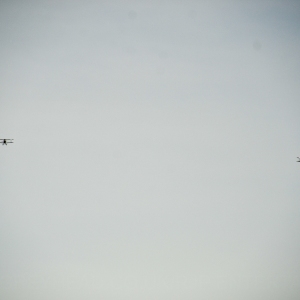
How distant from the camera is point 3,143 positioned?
1649 inches

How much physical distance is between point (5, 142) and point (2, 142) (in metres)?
0.87

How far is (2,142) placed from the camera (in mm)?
42094

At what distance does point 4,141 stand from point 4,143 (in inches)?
17.7

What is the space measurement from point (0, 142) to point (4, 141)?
4.22ft

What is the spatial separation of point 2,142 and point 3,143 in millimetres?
461

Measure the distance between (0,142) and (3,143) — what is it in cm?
86

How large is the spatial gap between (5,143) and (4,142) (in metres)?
0.28

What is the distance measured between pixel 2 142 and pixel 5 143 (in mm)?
831

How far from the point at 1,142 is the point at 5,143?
40.0 inches

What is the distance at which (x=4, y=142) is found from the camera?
41656 millimetres

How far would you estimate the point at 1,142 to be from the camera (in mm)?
42094

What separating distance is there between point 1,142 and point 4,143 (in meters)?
0.86

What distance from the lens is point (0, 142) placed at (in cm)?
4216

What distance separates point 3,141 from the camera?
42062mm
